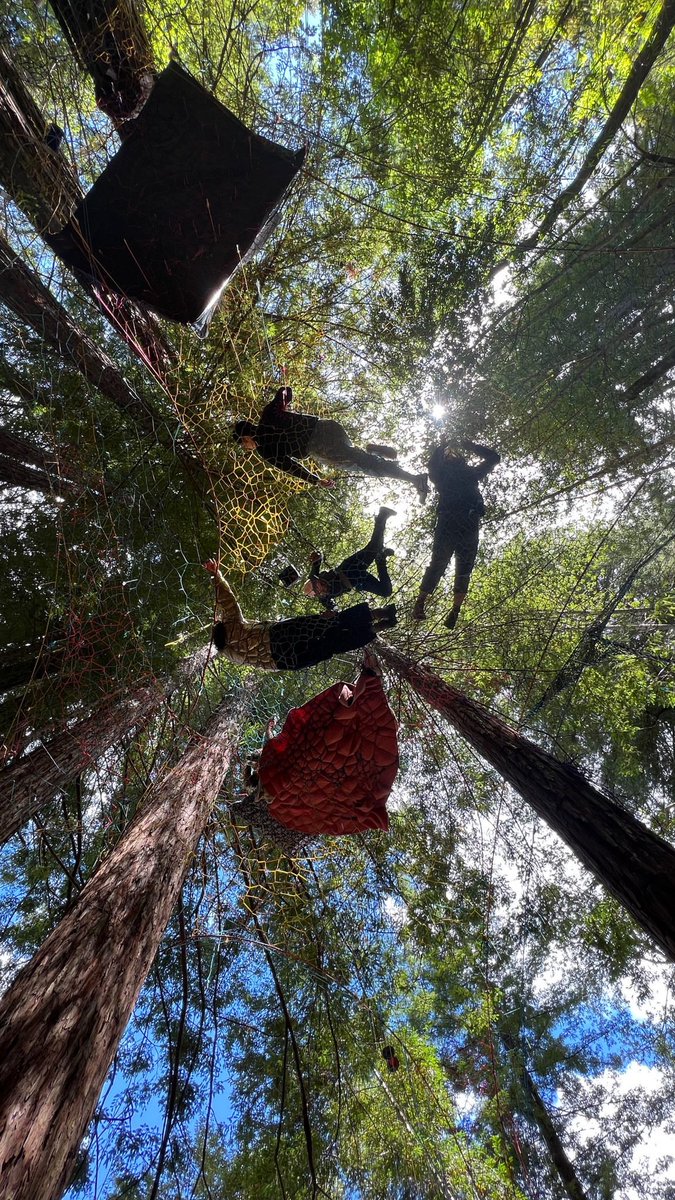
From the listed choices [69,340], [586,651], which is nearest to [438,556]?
[586,651]

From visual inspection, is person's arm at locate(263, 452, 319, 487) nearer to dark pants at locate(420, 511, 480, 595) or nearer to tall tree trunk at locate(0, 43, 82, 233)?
dark pants at locate(420, 511, 480, 595)

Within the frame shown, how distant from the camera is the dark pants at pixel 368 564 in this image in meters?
2.87

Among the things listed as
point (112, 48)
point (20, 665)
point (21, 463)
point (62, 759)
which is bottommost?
point (62, 759)

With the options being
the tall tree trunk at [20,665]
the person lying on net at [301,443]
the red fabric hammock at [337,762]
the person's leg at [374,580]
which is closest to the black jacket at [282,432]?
the person lying on net at [301,443]

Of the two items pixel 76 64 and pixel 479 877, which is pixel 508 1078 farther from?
pixel 76 64

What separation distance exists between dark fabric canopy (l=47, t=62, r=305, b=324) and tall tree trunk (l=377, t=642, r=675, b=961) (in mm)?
2423

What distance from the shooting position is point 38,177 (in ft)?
7.58

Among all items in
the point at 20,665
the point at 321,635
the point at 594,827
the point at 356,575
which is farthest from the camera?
the point at 20,665

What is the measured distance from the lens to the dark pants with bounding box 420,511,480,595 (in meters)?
3.13

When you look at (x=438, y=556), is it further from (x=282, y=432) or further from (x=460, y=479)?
(x=282, y=432)

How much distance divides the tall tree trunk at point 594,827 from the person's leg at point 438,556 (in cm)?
103

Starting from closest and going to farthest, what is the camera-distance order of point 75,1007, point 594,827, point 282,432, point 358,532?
point 75,1007 < point 594,827 < point 282,432 < point 358,532

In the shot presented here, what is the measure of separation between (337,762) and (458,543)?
152cm

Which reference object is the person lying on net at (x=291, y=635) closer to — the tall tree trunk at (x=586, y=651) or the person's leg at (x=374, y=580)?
the person's leg at (x=374, y=580)
